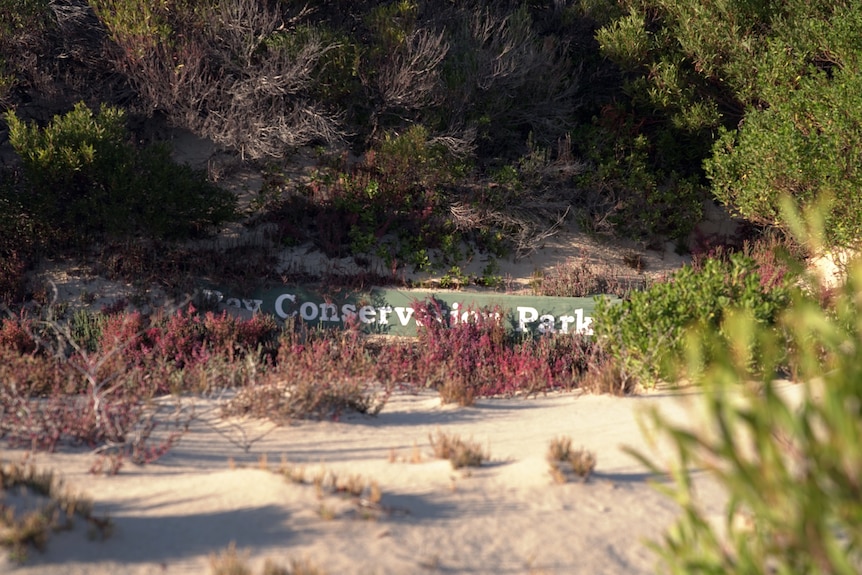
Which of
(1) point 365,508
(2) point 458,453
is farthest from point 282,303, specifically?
(1) point 365,508

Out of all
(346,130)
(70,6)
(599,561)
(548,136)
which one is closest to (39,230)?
(70,6)

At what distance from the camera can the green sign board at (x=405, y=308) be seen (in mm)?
11211

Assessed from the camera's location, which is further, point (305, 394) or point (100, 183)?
point (100, 183)

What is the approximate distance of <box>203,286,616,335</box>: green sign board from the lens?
11.2 meters

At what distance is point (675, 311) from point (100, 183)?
8.09 meters

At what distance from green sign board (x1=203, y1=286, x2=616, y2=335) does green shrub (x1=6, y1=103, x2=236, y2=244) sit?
1391 millimetres

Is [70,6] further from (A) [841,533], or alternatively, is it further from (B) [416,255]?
(A) [841,533]

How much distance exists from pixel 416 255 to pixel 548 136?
140 inches

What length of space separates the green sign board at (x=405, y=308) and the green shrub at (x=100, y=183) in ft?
4.56

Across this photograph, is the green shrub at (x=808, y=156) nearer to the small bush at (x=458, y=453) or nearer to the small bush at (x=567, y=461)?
the small bush at (x=567, y=461)

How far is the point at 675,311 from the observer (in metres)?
8.16

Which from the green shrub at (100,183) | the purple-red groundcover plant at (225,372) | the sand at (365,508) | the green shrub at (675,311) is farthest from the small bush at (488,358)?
the green shrub at (100,183)

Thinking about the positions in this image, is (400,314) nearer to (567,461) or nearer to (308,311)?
(308,311)

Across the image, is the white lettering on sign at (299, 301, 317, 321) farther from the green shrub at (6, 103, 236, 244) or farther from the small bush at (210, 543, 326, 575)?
the small bush at (210, 543, 326, 575)
